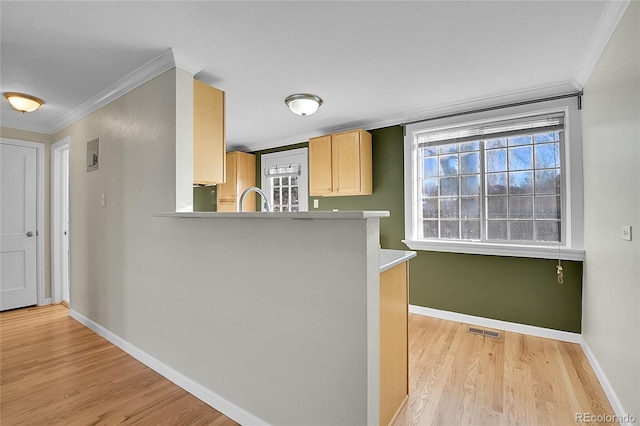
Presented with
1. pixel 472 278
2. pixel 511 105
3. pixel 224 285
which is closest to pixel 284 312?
pixel 224 285

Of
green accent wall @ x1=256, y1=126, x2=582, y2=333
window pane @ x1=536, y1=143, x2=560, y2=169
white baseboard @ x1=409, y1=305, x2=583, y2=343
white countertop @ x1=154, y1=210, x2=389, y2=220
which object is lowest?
white baseboard @ x1=409, y1=305, x2=583, y2=343

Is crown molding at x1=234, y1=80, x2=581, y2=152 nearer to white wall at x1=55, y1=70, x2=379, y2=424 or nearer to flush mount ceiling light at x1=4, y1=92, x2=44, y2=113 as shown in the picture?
white wall at x1=55, y1=70, x2=379, y2=424

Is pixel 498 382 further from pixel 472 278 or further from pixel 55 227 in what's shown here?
pixel 55 227

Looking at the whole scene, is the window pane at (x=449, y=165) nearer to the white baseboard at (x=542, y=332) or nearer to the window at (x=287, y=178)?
the white baseboard at (x=542, y=332)

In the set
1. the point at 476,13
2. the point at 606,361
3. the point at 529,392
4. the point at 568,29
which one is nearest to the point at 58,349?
the point at 529,392

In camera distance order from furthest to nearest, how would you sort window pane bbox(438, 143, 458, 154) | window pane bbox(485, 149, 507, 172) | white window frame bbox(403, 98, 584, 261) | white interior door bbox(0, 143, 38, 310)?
white interior door bbox(0, 143, 38, 310) < window pane bbox(438, 143, 458, 154) < window pane bbox(485, 149, 507, 172) < white window frame bbox(403, 98, 584, 261)

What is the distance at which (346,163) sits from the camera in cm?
396

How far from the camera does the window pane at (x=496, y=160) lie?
3188 mm

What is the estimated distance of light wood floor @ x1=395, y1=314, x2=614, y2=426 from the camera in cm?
183

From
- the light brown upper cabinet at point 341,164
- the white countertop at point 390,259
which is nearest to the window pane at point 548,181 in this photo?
the light brown upper cabinet at point 341,164

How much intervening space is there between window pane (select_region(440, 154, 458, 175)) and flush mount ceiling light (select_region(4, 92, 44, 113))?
4126mm

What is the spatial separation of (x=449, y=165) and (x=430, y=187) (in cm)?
32

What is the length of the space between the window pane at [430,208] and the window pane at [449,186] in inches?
5.2

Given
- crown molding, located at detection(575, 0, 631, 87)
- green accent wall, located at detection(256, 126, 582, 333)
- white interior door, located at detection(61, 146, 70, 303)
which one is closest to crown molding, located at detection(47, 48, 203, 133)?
white interior door, located at detection(61, 146, 70, 303)
